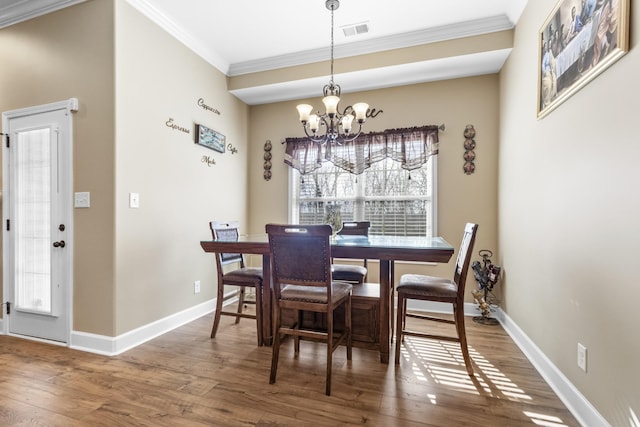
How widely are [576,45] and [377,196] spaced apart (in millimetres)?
2412

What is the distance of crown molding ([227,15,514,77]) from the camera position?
2951mm

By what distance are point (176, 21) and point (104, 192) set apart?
5.82 ft

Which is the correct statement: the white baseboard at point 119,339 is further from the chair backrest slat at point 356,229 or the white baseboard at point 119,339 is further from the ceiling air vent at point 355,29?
the ceiling air vent at point 355,29

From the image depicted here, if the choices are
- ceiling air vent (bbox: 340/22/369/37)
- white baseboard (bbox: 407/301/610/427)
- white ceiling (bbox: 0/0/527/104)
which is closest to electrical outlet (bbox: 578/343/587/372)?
white baseboard (bbox: 407/301/610/427)

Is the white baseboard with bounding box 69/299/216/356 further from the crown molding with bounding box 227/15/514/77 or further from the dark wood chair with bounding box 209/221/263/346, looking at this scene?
the crown molding with bounding box 227/15/514/77

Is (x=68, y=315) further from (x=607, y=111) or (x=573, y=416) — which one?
(x=607, y=111)

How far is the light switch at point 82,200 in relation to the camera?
250 cm

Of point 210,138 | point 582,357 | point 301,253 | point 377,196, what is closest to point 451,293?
point 582,357

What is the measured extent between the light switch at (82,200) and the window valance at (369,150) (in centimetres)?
227

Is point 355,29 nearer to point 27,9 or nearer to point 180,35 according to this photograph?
point 180,35

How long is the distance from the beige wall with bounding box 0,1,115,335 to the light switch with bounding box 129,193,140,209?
150 millimetres

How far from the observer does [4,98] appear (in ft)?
9.37

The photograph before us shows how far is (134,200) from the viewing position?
2604 millimetres

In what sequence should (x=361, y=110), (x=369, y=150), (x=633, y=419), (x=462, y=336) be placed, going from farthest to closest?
(x=369, y=150)
(x=361, y=110)
(x=462, y=336)
(x=633, y=419)
